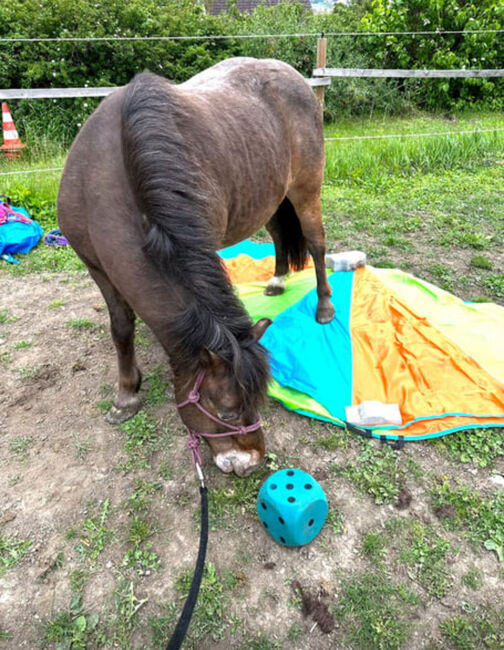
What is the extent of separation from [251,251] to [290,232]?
111 centimetres

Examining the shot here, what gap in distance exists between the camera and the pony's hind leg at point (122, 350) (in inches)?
97.2

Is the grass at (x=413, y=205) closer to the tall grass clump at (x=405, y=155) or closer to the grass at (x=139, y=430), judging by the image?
the tall grass clump at (x=405, y=155)

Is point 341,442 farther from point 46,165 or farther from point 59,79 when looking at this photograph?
point 59,79

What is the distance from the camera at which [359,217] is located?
5641 millimetres

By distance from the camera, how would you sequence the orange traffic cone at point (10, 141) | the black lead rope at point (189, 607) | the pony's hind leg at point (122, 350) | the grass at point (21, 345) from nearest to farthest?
1. the black lead rope at point (189, 607)
2. the pony's hind leg at point (122, 350)
3. the grass at point (21, 345)
4. the orange traffic cone at point (10, 141)

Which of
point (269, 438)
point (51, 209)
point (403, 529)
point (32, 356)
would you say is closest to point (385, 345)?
point (269, 438)

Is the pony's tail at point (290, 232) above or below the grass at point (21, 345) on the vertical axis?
above

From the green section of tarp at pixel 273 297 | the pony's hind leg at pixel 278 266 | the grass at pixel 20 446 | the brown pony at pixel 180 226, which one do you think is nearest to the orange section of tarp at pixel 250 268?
the green section of tarp at pixel 273 297

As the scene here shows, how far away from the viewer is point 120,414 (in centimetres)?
283

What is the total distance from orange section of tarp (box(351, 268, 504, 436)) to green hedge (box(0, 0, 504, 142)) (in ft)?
24.3

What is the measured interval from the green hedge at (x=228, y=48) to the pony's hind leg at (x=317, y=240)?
21.4 feet

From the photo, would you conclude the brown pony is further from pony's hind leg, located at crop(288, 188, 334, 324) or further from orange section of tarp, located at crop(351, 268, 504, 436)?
orange section of tarp, located at crop(351, 268, 504, 436)

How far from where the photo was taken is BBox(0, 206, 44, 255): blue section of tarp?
4746mm

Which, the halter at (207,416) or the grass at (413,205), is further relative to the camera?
the grass at (413,205)
